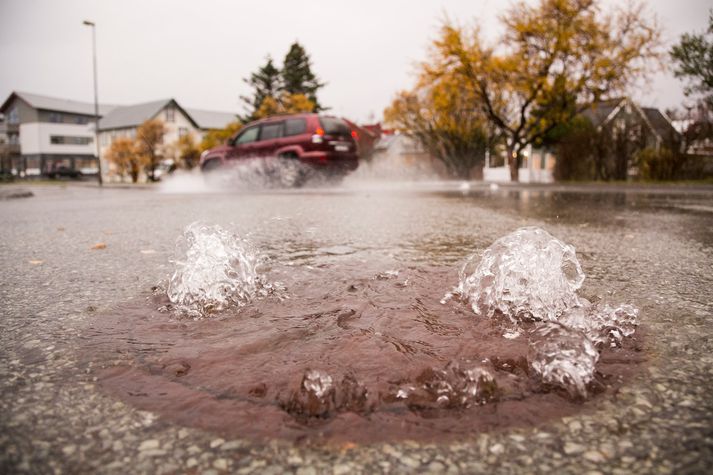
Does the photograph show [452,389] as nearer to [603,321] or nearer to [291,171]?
[603,321]

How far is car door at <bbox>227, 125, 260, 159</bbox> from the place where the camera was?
13.6 metres

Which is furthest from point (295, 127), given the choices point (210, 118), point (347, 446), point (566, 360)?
point (210, 118)

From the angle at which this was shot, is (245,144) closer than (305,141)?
Answer: No

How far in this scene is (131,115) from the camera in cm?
6406

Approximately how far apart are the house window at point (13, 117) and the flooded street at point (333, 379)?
79736 mm

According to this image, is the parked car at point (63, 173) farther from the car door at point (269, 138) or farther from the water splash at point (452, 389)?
the water splash at point (452, 389)

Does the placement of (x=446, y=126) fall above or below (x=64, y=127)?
below

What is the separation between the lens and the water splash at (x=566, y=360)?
4.89 ft

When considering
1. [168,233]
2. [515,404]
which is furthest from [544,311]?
[168,233]

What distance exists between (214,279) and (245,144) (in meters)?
11.8

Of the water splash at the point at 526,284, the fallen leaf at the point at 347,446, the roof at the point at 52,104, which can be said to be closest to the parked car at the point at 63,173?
the roof at the point at 52,104

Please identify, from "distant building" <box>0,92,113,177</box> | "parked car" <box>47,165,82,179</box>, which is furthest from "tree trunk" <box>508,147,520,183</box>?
"distant building" <box>0,92,113,177</box>

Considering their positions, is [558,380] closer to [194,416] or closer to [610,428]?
[610,428]

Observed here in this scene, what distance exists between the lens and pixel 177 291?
102 inches
